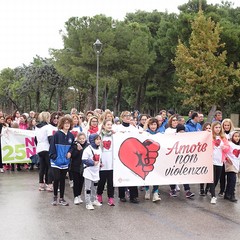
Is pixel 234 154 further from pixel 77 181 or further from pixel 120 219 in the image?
pixel 77 181

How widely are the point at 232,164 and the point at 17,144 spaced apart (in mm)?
6417

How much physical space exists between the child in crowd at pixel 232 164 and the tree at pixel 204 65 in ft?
73.8

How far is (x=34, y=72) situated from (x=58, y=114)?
46.9 meters

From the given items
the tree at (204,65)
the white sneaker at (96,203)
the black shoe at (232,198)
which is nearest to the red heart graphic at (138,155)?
the white sneaker at (96,203)

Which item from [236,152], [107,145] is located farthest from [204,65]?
[107,145]

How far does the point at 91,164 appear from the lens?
769cm

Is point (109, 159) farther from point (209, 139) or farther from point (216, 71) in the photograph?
point (216, 71)

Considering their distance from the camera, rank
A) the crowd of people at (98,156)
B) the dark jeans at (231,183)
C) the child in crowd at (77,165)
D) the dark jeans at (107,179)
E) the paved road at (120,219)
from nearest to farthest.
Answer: the paved road at (120,219) < the crowd of people at (98,156) < the child in crowd at (77,165) < the dark jeans at (107,179) < the dark jeans at (231,183)

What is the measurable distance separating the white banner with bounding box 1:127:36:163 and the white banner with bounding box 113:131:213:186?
473cm

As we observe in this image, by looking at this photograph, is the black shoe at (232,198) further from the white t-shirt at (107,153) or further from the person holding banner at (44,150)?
the person holding banner at (44,150)

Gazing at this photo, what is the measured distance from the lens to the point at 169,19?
47000 millimetres

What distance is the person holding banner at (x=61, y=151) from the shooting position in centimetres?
792

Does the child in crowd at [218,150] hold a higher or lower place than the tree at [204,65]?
lower

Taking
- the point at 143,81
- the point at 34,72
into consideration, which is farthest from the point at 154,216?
the point at 34,72
